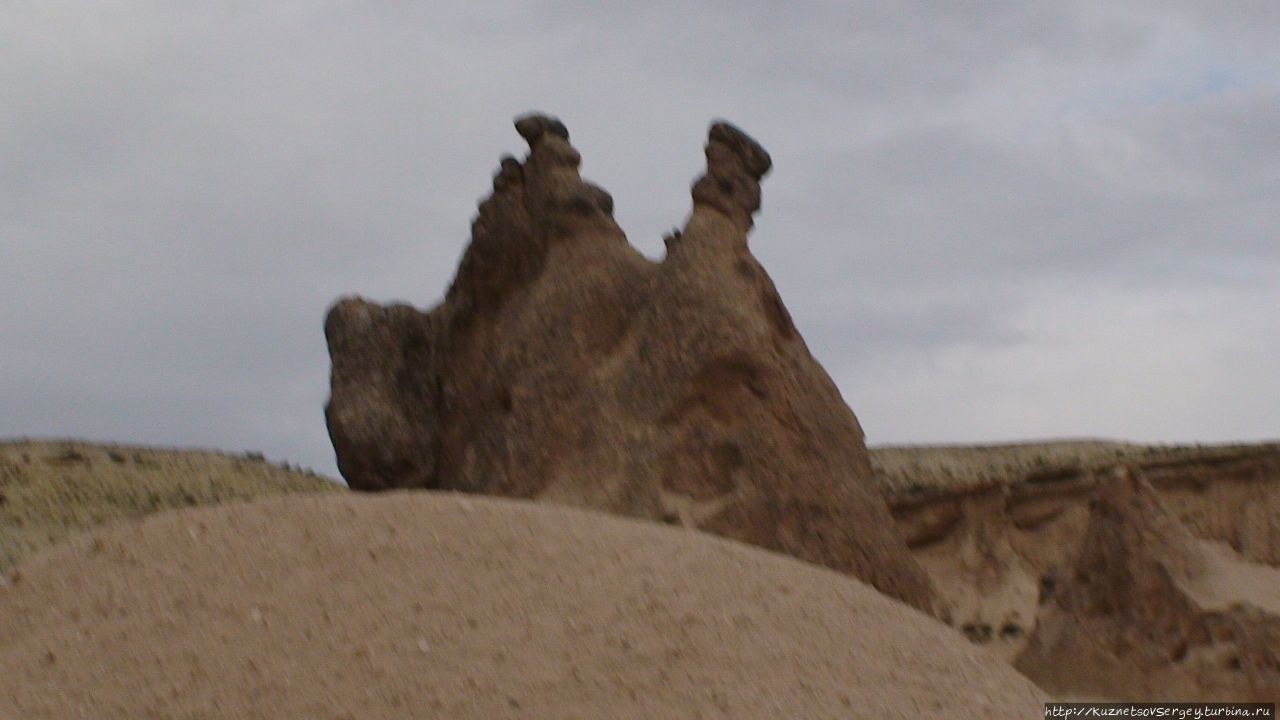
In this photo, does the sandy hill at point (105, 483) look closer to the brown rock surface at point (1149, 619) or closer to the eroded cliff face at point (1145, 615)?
the eroded cliff face at point (1145, 615)

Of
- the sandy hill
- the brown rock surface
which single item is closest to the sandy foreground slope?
the brown rock surface

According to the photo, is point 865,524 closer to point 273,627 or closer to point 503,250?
point 503,250

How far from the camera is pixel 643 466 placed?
363 inches

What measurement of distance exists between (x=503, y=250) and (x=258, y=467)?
5089mm

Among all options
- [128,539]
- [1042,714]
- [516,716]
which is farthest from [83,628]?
[1042,714]

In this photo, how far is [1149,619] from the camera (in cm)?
997

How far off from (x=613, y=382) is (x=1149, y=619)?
3.16m

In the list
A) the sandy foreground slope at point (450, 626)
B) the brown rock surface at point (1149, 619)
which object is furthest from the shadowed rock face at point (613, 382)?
the sandy foreground slope at point (450, 626)

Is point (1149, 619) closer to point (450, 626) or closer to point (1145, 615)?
point (1145, 615)

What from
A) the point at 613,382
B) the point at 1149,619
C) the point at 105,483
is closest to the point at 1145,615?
the point at 1149,619

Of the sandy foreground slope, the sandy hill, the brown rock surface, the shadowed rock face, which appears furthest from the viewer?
the sandy hill

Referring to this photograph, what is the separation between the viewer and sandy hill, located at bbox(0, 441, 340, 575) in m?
12.0

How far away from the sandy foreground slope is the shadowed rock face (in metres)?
2.16

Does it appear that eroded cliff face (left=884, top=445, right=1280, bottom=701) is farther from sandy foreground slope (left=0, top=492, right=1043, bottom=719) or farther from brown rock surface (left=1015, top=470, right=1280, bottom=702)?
sandy foreground slope (left=0, top=492, right=1043, bottom=719)
